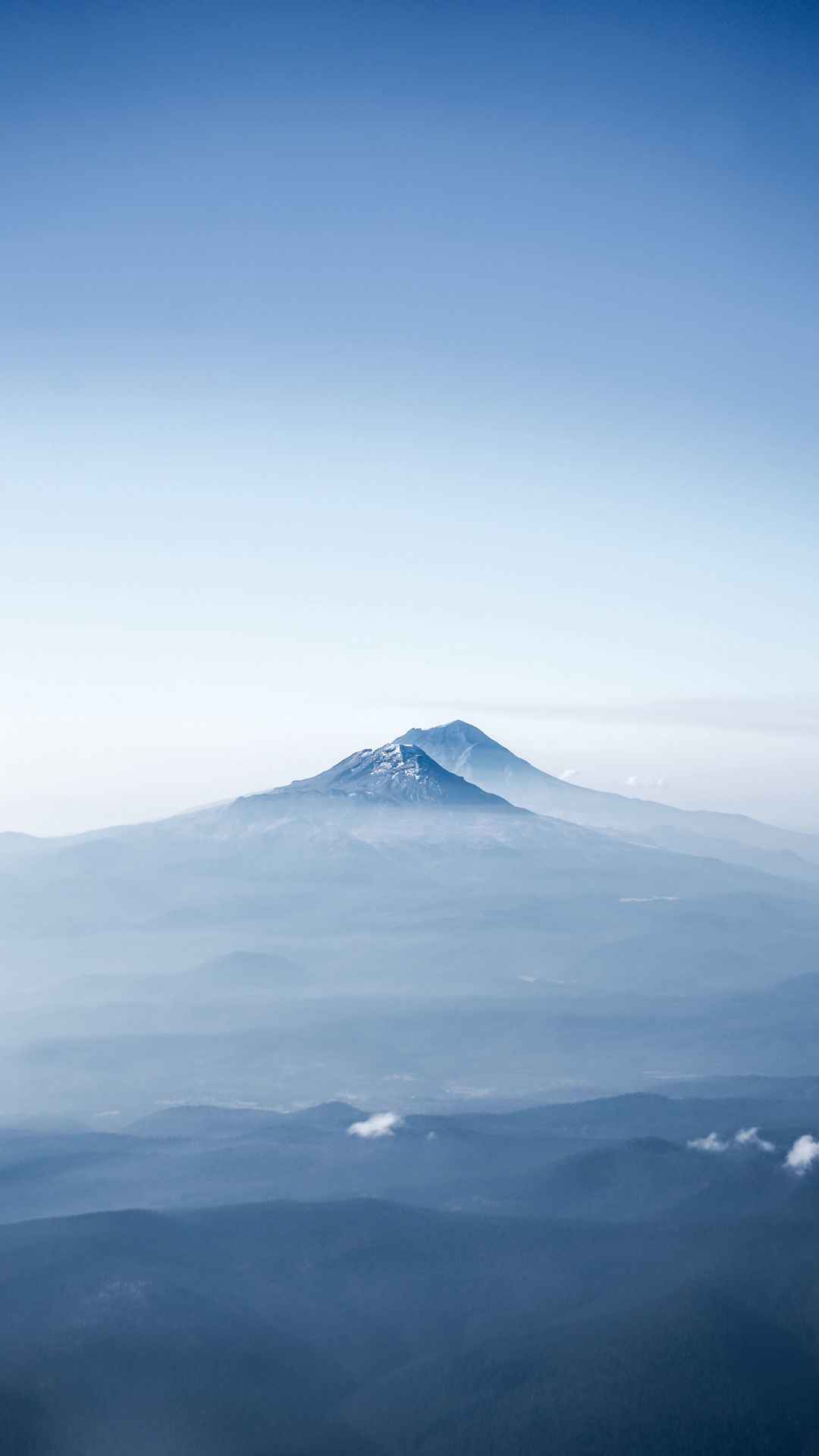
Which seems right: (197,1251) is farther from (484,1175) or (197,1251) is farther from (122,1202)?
(484,1175)

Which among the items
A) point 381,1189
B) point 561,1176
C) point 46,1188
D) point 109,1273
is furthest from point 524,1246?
point 46,1188

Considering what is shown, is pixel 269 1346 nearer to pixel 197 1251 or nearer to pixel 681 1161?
pixel 197 1251

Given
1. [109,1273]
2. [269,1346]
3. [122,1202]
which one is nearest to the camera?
[269,1346]

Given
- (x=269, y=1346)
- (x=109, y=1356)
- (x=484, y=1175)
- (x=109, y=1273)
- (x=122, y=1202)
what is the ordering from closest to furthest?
(x=109, y=1356), (x=269, y=1346), (x=109, y=1273), (x=122, y=1202), (x=484, y=1175)

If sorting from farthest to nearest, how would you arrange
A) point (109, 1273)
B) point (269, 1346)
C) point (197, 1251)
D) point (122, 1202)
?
point (122, 1202)
point (197, 1251)
point (109, 1273)
point (269, 1346)

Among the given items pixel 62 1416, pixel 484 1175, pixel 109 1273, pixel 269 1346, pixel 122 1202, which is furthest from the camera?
pixel 484 1175

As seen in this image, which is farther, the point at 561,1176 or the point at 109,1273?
the point at 561,1176

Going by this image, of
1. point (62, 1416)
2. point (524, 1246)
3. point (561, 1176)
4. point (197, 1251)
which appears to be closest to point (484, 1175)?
point (561, 1176)

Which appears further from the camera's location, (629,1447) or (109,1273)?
(109,1273)
